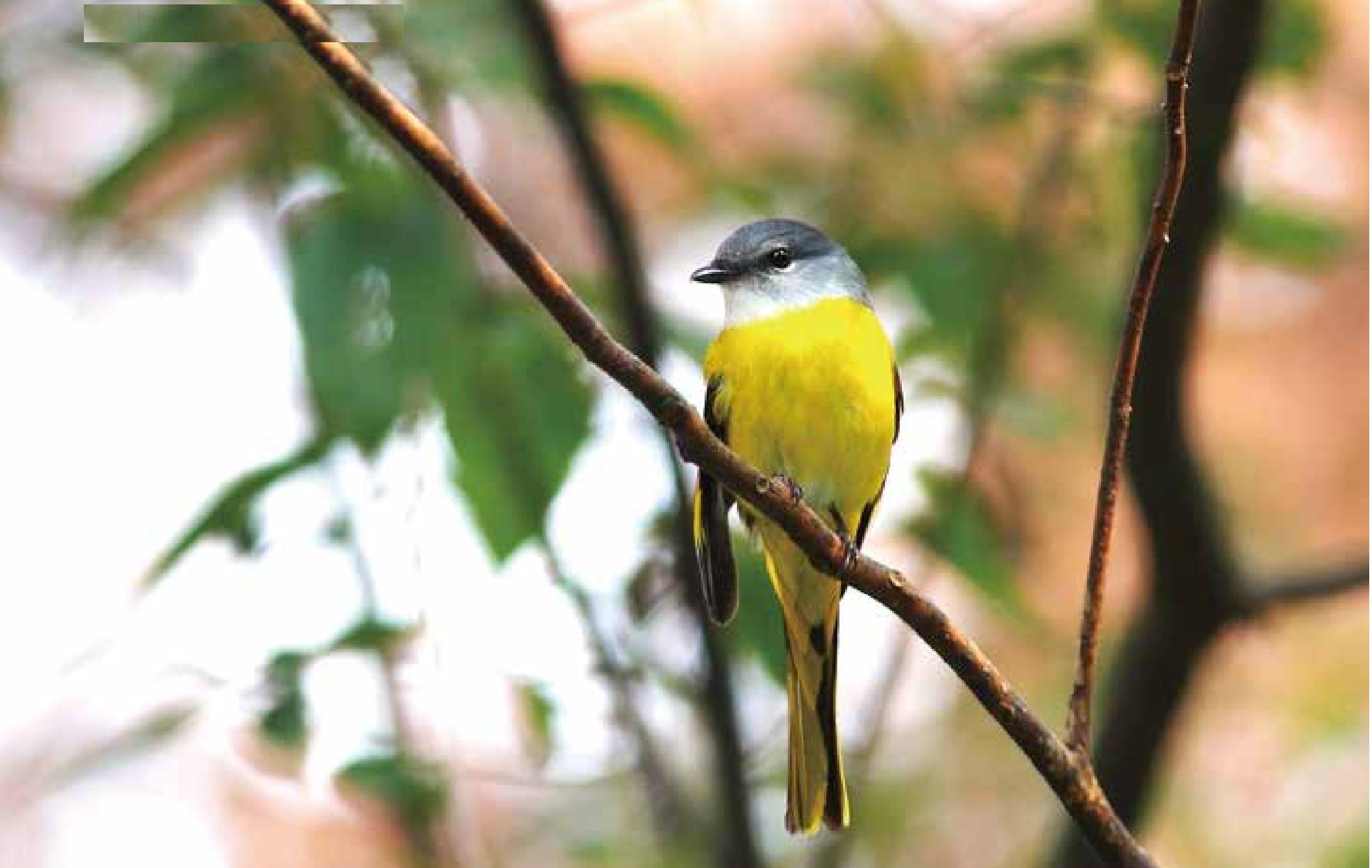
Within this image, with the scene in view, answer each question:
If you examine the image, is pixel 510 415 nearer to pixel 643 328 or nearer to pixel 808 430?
pixel 643 328

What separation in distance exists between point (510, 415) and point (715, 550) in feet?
1.57

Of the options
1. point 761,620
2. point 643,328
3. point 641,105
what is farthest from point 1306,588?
point 641,105

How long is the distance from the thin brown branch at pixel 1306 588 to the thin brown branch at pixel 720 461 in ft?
6.74

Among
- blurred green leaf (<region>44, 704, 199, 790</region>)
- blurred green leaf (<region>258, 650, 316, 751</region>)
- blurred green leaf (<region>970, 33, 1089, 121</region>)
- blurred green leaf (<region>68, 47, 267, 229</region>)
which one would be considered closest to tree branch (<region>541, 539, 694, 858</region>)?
blurred green leaf (<region>258, 650, 316, 751</region>)

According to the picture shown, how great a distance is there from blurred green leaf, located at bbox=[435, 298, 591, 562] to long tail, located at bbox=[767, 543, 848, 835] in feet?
1.78

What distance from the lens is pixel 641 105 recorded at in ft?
12.1

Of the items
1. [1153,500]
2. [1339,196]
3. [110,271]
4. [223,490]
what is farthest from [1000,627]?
[223,490]

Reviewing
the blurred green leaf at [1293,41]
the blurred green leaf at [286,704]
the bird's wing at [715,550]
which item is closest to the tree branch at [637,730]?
the bird's wing at [715,550]

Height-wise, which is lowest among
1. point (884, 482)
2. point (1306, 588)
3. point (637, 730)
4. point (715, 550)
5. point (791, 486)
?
point (1306, 588)

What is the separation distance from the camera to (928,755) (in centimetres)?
582

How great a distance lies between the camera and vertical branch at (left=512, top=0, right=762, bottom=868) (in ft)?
11.8

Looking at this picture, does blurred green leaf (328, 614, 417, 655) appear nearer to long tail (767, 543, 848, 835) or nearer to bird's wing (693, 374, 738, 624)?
bird's wing (693, 374, 738, 624)

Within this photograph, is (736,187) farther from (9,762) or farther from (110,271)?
(9,762)
